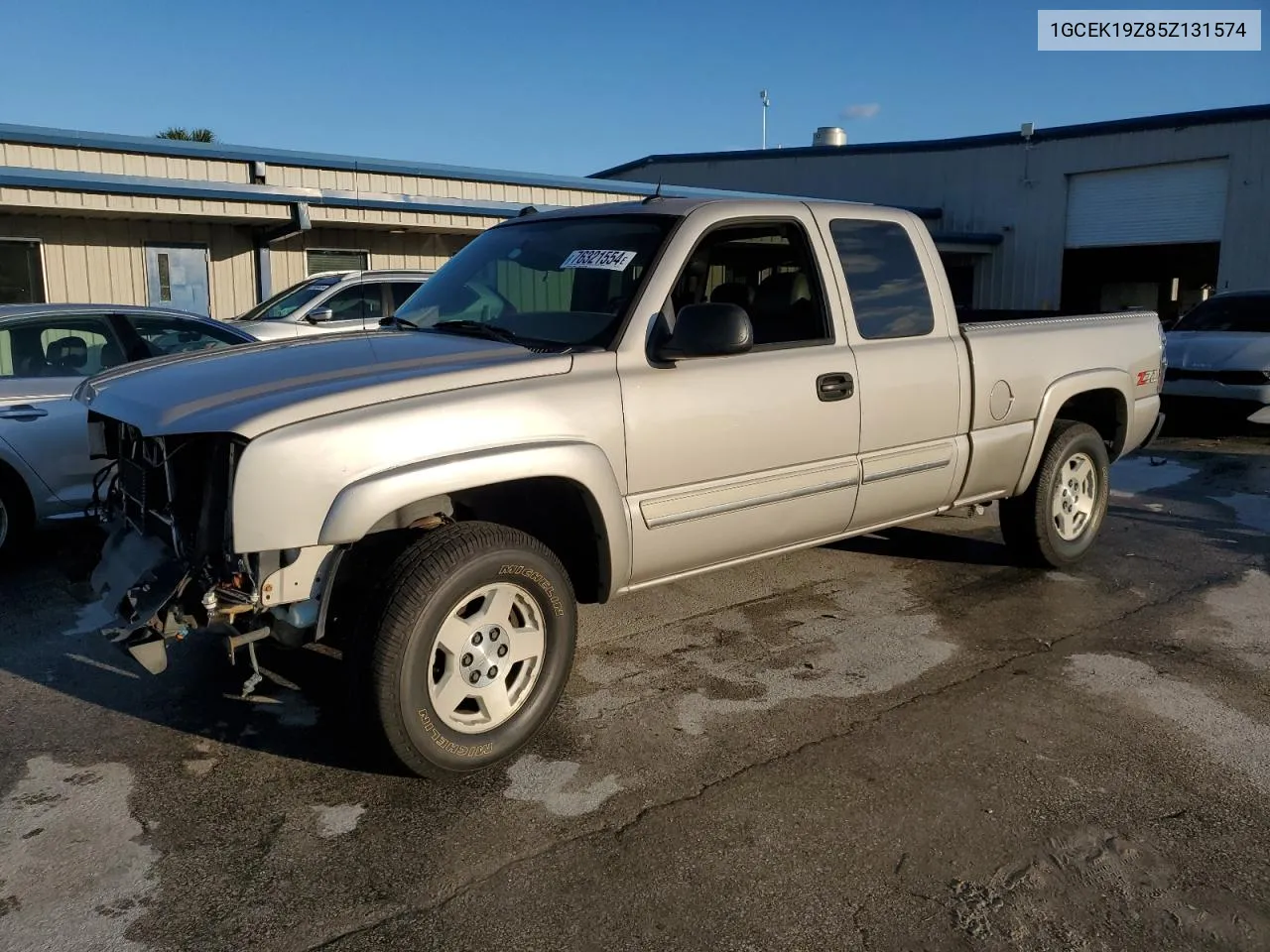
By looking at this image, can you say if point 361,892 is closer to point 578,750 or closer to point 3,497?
point 578,750

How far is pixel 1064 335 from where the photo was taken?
5.67 metres

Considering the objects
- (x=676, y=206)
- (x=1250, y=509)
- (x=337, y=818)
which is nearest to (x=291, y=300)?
(x=676, y=206)

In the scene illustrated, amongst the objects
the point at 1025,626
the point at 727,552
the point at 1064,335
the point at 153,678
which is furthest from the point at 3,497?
the point at 1064,335

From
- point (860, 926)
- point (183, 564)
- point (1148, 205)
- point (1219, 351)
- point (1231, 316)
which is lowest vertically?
point (860, 926)

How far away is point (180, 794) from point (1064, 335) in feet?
15.8

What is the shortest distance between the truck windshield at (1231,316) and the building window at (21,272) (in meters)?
14.5

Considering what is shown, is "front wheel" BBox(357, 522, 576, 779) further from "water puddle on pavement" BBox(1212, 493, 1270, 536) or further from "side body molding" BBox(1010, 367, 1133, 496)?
"water puddle on pavement" BBox(1212, 493, 1270, 536)

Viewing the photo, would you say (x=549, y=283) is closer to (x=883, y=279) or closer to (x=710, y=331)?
(x=710, y=331)

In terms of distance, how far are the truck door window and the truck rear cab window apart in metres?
0.18

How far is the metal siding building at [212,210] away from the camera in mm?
12438

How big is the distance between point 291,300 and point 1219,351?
1049cm

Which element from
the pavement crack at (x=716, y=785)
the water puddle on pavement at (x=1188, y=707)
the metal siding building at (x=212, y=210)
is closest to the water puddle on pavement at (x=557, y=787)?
the pavement crack at (x=716, y=785)

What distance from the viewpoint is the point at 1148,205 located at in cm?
2208

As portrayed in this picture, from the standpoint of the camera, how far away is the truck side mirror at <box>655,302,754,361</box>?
3.81m
